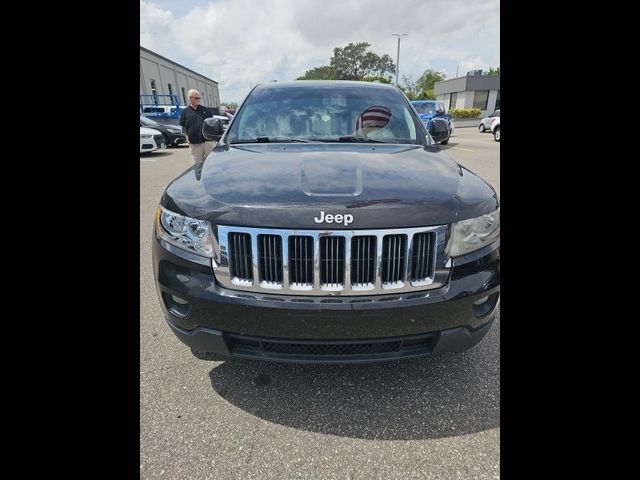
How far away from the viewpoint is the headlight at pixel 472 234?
1635 millimetres

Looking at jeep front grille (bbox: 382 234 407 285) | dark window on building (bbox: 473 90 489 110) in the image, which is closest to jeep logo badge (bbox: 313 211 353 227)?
jeep front grille (bbox: 382 234 407 285)

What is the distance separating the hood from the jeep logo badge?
0.02m

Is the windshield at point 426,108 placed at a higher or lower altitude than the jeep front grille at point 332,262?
higher

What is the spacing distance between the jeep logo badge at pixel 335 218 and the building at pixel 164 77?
3300 cm

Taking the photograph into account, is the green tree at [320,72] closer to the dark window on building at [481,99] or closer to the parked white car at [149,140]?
the dark window on building at [481,99]

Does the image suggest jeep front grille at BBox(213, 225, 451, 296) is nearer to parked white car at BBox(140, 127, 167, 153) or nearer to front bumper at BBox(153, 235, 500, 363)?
front bumper at BBox(153, 235, 500, 363)

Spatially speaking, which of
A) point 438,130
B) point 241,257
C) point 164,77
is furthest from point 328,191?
point 164,77

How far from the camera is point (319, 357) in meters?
1.67

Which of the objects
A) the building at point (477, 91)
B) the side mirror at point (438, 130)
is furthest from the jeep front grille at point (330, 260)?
the building at point (477, 91)

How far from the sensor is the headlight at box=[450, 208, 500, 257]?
1.63 metres

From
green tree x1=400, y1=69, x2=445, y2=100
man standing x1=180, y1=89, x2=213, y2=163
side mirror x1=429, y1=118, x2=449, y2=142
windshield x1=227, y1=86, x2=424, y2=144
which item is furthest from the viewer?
green tree x1=400, y1=69, x2=445, y2=100
